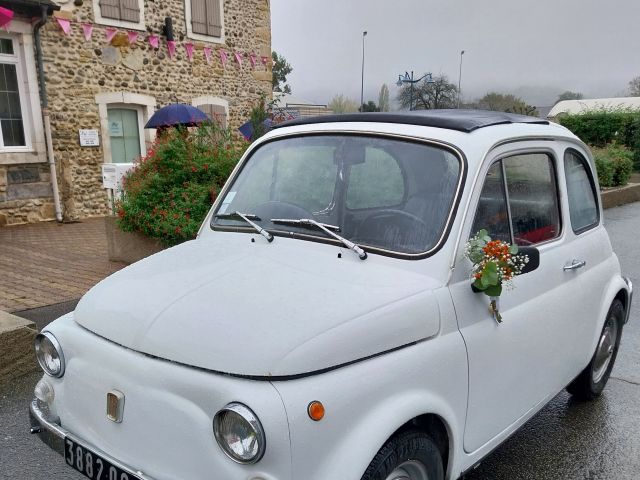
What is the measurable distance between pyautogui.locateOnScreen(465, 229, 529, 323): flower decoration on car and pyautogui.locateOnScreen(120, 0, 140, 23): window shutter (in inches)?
475

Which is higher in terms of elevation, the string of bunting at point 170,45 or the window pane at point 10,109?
the string of bunting at point 170,45

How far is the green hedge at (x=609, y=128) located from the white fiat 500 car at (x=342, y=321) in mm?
17228

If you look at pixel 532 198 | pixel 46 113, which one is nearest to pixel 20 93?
pixel 46 113

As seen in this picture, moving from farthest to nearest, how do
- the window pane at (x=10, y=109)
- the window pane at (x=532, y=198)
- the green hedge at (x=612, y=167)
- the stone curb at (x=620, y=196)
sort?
the green hedge at (x=612, y=167), the stone curb at (x=620, y=196), the window pane at (x=10, y=109), the window pane at (x=532, y=198)

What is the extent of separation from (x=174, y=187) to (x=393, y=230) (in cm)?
480

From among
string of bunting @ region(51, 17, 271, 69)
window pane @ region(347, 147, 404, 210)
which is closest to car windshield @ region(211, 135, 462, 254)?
window pane @ region(347, 147, 404, 210)

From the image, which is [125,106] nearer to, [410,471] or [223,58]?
[223,58]

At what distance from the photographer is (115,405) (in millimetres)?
2000

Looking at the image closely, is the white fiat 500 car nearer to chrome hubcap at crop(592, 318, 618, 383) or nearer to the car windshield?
the car windshield

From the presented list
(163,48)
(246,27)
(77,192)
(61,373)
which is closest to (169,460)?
(61,373)

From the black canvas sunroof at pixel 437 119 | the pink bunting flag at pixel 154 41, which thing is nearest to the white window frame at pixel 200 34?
the pink bunting flag at pixel 154 41

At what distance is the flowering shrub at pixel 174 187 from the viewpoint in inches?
259

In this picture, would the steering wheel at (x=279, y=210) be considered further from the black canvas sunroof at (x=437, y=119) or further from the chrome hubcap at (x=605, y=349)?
the chrome hubcap at (x=605, y=349)

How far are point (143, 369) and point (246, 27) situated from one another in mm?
14515
